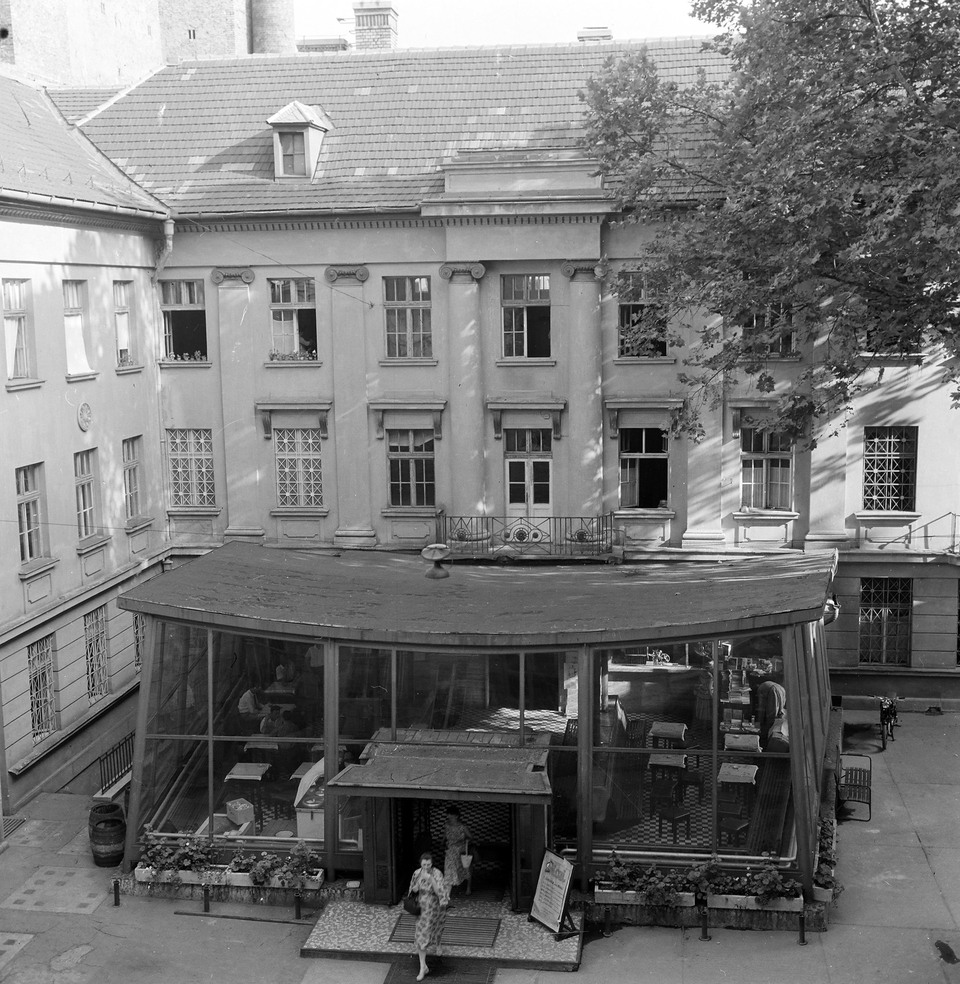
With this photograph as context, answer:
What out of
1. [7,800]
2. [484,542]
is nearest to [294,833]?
[7,800]

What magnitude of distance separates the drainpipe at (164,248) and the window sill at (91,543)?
632 centimetres

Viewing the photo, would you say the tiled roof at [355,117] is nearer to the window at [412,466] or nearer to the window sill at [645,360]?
the window sill at [645,360]

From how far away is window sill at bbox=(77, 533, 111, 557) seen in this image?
25.9 metres

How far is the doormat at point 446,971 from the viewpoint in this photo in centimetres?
1666

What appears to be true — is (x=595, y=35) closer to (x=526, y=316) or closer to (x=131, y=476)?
(x=526, y=316)

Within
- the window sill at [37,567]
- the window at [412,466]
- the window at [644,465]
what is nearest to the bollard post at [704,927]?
the window at [644,465]

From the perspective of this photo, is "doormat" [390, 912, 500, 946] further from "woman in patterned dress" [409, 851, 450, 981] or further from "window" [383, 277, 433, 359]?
"window" [383, 277, 433, 359]

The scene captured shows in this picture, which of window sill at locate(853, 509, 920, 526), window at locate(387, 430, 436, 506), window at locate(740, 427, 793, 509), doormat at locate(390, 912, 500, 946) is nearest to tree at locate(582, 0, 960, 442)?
window at locate(740, 427, 793, 509)

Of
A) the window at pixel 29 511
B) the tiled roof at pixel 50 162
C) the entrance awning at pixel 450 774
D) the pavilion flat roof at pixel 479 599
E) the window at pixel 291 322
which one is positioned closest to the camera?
the entrance awning at pixel 450 774

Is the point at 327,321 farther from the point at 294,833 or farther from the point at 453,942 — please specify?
the point at 453,942

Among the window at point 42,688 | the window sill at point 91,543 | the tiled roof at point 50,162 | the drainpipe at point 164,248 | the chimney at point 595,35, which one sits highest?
the chimney at point 595,35

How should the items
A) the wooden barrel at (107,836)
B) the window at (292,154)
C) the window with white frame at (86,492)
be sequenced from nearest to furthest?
the wooden barrel at (107,836) → the window with white frame at (86,492) → the window at (292,154)

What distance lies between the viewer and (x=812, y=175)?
2042cm

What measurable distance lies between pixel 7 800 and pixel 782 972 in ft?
43.5
